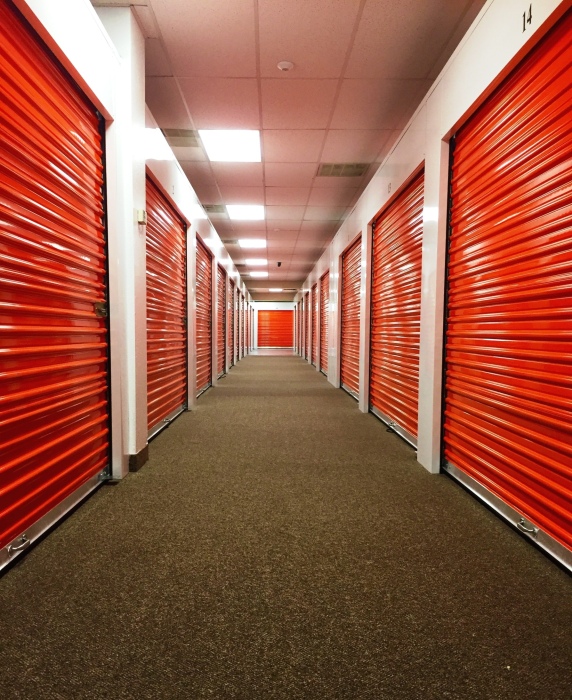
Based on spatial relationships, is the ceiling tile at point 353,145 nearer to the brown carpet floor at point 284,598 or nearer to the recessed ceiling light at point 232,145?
the recessed ceiling light at point 232,145

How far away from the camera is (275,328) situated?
24.7m

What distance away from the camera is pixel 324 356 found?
1098 centimetres

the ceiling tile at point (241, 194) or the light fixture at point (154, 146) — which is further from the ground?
the ceiling tile at point (241, 194)

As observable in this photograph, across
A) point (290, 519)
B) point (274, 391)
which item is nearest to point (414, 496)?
point (290, 519)

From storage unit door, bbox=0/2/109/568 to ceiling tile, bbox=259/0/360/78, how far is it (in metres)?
1.52

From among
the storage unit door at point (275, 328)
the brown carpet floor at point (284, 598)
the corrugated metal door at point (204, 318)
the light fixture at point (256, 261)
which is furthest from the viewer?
the storage unit door at point (275, 328)

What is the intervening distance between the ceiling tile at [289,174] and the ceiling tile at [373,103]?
1200mm

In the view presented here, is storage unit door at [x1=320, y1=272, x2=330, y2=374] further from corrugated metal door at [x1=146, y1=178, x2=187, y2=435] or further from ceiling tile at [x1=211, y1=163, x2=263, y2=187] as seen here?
corrugated metal door at [x1=146, y1=178, x2=187, y2=435]

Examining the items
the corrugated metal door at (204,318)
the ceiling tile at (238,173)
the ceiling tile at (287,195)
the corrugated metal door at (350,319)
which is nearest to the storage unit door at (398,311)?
the corrugated metal door at (350,319)

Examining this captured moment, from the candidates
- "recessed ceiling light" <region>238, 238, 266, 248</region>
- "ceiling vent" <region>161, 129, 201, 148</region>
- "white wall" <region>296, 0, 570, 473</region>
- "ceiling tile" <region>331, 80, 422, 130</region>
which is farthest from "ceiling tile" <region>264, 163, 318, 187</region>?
"recessed ceiling light" <region>238, 238, 266, 248</region>

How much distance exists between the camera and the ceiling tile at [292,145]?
4.75m

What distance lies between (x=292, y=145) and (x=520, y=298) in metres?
3.88

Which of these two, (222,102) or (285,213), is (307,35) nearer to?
(222,102)

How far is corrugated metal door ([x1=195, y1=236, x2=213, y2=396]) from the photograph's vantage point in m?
6.52
